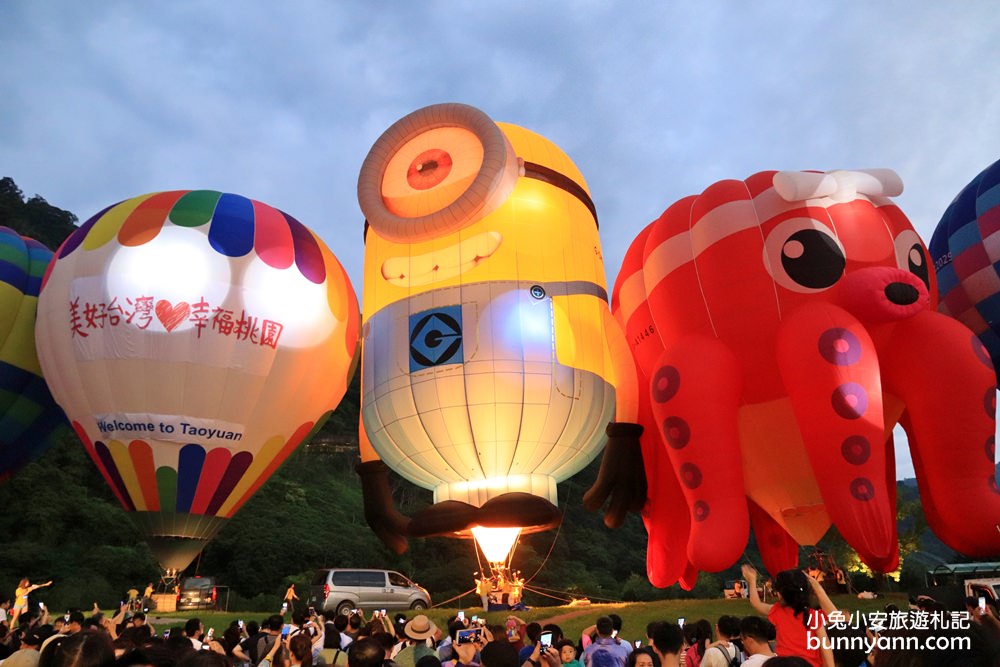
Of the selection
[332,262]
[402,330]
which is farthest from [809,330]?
[332,262]

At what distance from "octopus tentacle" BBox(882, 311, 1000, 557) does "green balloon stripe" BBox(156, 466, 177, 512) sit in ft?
28.2

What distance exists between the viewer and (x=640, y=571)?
1065 inches

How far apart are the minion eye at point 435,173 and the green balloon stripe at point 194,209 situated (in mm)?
2177

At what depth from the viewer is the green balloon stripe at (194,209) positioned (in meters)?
10.8

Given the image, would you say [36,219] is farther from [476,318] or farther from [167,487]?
[476,318]

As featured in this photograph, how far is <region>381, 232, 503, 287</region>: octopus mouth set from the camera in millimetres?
10156

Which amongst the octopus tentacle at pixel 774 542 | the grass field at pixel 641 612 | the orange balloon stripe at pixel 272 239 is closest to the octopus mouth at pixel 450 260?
the orange balloon stripe at pixel 272 239

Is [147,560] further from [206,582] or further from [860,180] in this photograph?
[860,180]

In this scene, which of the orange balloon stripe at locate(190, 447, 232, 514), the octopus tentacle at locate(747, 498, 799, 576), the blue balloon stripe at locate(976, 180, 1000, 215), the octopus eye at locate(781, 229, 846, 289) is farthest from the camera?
the blue balloon stripe at locate(976, 180, 1000, 215)

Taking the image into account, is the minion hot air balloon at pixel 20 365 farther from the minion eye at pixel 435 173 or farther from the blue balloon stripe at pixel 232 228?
the minion eye at pixel 435 173

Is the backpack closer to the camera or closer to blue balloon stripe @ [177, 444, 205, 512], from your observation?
the camera

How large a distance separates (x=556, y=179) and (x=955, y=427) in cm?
597

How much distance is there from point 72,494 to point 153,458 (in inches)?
514

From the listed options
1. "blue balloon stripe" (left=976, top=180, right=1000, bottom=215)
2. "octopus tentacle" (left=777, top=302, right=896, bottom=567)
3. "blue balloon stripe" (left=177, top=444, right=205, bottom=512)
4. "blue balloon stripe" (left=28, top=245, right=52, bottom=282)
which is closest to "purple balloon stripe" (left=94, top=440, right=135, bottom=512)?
"blue balloon stripe" (left=177, top=444, right=205, bottom=512)
